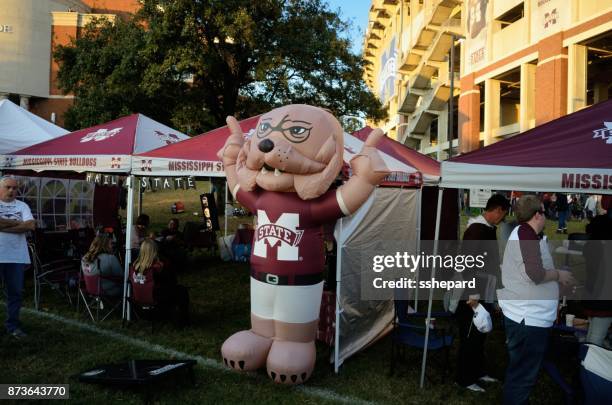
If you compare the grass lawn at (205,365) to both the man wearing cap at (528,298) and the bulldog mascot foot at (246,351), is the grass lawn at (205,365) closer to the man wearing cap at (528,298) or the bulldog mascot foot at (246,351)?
the bulldog mascot foot at (246,351)

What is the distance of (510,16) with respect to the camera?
2350 cm

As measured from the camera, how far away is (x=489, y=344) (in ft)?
20.3

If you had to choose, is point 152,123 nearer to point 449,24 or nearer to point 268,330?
point 268,330

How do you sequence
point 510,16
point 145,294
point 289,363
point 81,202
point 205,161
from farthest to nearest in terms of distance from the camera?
point 510,16, point 81,202, point 205,161, point 145,294, point 289,363

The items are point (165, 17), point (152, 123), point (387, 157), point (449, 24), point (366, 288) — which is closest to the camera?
point (366, 288)

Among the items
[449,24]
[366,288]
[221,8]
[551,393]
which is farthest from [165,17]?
[449,24]

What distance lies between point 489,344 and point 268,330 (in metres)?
3.25

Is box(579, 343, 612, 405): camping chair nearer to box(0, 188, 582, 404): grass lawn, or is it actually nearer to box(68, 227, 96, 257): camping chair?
box(0, 188, 582, 404): grass lawn

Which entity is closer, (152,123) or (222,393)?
(222,393)

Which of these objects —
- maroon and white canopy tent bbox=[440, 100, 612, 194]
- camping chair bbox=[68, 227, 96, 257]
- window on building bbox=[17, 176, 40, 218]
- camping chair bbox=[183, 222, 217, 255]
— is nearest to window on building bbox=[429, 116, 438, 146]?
camping chair bbox=[183, 222, 217, 255]

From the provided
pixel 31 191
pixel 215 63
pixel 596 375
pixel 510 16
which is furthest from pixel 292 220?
pixel 510 16

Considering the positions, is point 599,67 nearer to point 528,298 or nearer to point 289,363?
point 528,298

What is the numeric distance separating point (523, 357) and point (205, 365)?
323 cm

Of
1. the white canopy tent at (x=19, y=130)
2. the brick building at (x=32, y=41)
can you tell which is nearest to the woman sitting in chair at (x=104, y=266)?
the white canopy tent at (x=19, y=130)
